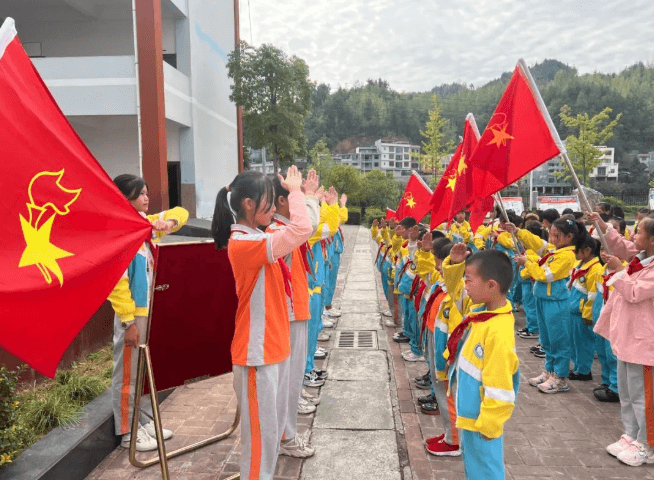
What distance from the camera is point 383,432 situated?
12.9 feet

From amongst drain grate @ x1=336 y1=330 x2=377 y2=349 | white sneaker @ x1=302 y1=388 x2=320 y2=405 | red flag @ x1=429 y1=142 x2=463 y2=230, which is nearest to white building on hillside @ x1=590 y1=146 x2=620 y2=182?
drain grate @ x1=336 y1=330 x2=377 y2=349

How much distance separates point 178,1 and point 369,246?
11.5 metres

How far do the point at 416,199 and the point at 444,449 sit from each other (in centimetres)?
416

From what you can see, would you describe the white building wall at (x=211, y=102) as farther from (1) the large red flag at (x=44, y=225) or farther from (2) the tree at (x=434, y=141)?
(2) the tree at (x=434, y=141)

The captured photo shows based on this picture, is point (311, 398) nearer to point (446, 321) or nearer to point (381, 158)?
point (446, 321)

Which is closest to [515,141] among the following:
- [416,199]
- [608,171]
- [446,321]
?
[446,321]

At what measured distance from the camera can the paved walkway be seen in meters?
3.37

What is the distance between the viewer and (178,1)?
12875 millimetres

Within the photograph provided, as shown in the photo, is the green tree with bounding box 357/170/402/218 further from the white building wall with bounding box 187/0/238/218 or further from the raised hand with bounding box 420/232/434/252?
the raised hand with bounding box 420/232/434/252

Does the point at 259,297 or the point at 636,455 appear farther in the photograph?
the point at 636,455

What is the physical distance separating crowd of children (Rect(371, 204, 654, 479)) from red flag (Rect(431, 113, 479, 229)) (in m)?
0.36

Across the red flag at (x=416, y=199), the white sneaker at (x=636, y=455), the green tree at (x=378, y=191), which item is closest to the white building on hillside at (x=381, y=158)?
the green tree at (x=378, y=191)

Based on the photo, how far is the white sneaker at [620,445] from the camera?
3520 mm

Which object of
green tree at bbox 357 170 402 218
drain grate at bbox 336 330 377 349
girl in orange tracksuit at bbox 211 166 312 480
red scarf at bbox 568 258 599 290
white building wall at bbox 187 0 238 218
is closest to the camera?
girl in orange tracksuit at bbox 211 166 312 480
